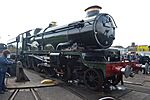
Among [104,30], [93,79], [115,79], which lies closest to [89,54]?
[93,79]

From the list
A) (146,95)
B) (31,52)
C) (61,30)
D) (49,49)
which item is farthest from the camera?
(31,52)

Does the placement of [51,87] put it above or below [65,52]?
below

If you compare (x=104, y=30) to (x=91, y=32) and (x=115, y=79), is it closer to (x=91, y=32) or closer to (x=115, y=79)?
(x=91, y=32)

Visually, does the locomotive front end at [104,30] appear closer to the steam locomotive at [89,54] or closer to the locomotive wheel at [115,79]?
the steam locomotive at [89,54]

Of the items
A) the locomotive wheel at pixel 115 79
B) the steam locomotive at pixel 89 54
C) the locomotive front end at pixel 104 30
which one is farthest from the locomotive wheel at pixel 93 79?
the locomotive front end at pixel 104 30

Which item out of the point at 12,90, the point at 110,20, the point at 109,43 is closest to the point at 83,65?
the point at 109,43

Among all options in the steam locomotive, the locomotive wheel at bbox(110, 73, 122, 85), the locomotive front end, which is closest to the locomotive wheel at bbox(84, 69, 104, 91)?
the steam locomotive

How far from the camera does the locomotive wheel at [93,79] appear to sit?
7309mm

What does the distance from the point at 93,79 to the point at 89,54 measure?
3.44 feet

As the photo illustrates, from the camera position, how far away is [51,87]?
816 cm

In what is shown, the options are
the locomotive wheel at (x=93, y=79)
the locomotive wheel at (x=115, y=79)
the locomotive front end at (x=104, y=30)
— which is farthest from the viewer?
Answer: the locomotive wheel at (x=115, y=79)

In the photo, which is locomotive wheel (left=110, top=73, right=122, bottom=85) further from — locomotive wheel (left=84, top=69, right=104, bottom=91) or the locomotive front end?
the locomotive front end

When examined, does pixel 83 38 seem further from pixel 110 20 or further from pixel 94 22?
pixel 110 20

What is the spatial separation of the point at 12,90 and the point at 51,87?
156cm
